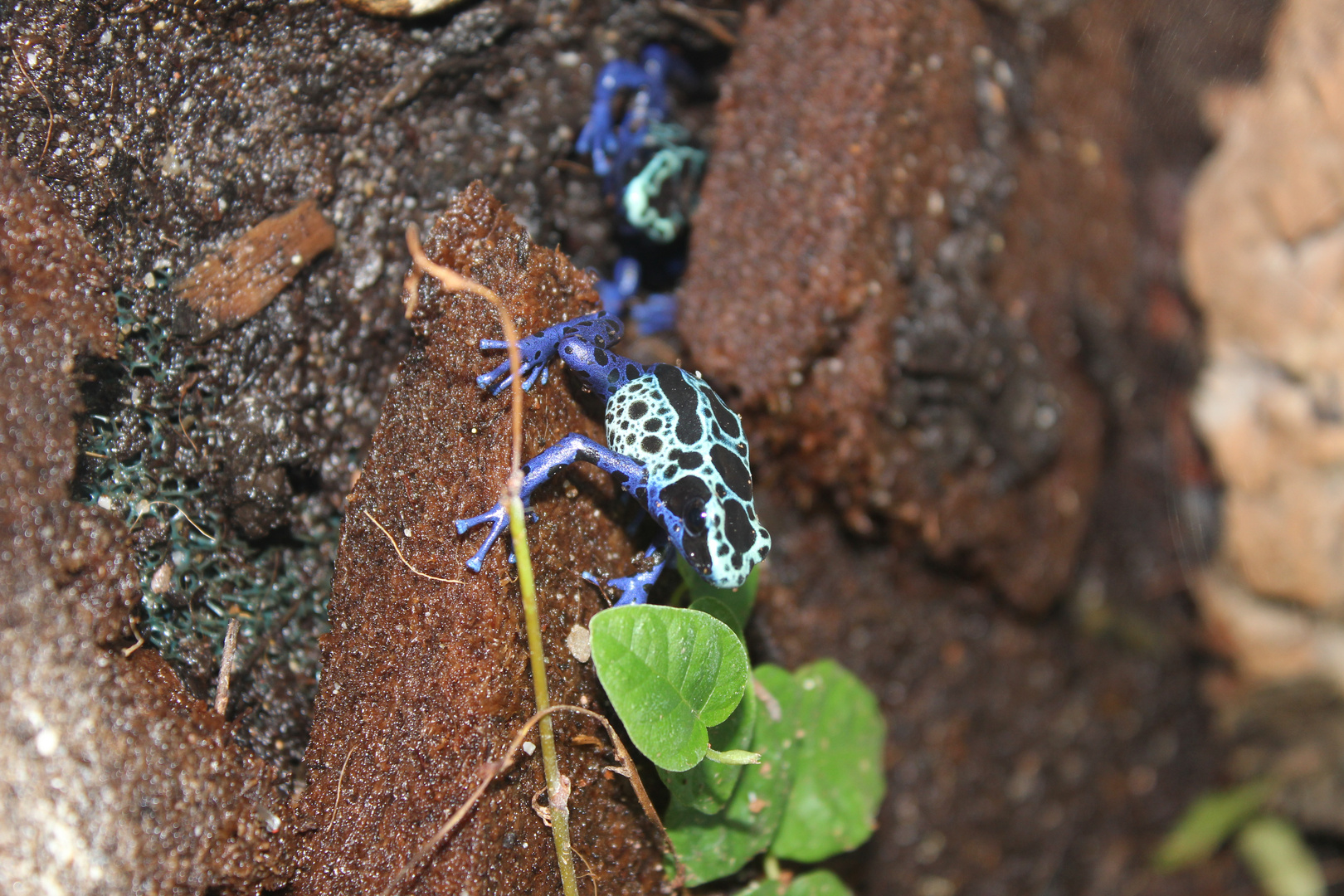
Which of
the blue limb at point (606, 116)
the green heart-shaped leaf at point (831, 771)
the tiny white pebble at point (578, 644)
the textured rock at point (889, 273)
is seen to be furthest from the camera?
the blue limb at point (606, 116)

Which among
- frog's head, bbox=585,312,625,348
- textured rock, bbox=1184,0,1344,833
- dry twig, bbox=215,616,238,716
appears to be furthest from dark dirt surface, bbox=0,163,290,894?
textured rock, bbox=1184,0,1344,833

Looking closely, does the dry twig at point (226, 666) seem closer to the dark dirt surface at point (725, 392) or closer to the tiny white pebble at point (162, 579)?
the dark dirt surface at point (725, 392)

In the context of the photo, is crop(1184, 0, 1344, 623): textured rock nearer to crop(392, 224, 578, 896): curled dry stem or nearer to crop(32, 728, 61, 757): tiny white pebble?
crop(392, 224, 578, 896): curled dry stem

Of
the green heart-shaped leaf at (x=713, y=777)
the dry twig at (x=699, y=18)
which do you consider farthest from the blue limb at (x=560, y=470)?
the dry twig at (x=699, y=18)

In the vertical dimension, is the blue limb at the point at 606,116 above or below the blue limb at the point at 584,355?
above

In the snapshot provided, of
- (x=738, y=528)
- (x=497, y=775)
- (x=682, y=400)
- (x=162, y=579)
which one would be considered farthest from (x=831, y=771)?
(x=162, y=579)

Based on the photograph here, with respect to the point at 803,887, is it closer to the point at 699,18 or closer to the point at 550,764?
the point at 550,764

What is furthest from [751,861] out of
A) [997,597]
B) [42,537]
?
[42,537]
